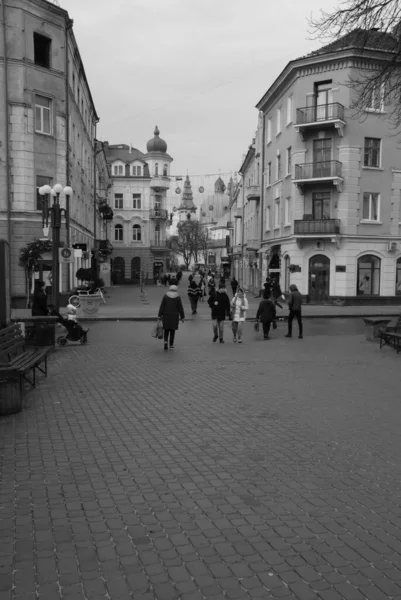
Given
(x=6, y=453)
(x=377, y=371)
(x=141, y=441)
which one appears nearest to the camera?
(x=6, y=453)

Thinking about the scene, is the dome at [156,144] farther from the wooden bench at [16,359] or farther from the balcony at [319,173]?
the wooden bench at [16,359]

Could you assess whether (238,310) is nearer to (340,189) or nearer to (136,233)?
(340,189)

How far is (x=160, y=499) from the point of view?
16.5 ft

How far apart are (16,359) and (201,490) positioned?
17.2 feet

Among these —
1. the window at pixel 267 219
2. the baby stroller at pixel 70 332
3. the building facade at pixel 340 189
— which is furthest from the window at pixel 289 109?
the baby stroller at pixel 70 332

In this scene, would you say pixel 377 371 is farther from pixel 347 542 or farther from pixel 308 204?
pixel 308 204

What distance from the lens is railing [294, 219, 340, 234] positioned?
1317 inches

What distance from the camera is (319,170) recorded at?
3406 centimetres

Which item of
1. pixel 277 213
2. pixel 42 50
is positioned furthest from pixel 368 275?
pixel 42 50

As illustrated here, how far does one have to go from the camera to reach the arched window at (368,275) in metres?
34.3

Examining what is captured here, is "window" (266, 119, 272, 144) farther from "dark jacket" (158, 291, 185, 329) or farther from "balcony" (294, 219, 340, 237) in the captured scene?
"dark jacket" (158, 291, 185, 329)

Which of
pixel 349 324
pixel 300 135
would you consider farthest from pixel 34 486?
pixel 300 135

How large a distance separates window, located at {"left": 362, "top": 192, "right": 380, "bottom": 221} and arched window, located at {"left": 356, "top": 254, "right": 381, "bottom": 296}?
232cm

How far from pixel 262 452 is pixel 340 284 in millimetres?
28621
